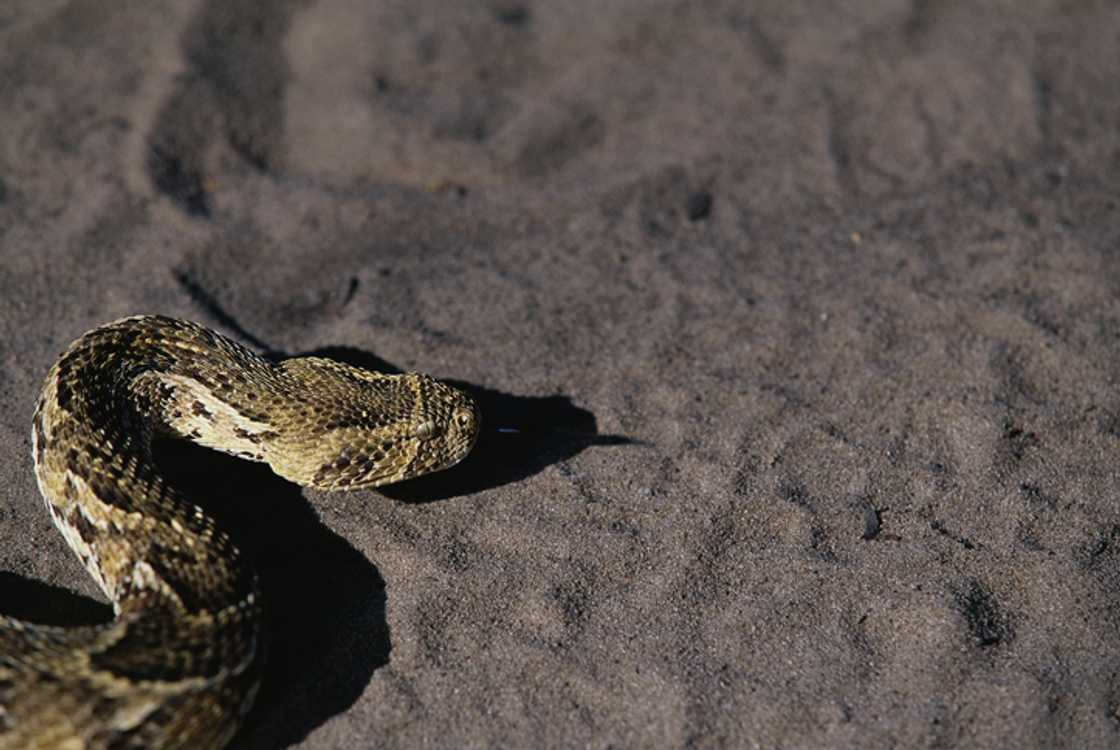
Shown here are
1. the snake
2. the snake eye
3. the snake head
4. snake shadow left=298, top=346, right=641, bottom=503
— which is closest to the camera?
the snake

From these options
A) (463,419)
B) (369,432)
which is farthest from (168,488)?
(463,419)

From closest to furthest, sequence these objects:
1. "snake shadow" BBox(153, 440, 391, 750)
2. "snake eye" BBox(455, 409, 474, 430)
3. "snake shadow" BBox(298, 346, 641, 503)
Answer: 1. "snake shadow" BBox(153, 440, 391, 750)
2. "snake eye" BBox(455, 409, 474, 430)
3. "snake shadow" BBox(298, 346, 641, 503)

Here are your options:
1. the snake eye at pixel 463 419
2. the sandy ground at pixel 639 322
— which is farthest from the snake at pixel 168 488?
the sandy ground at pixel 639 322

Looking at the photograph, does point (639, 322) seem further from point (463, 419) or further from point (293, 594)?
point (293, 594)

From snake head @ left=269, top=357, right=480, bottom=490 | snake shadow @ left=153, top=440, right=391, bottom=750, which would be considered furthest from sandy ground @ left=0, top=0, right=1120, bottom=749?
snake head @ left=269, top=357, right=480, bottom=490

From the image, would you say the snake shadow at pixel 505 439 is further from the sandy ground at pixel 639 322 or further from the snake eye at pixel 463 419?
the snake eye at pixel 463 419

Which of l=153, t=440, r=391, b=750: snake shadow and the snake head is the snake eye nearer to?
the snake head
